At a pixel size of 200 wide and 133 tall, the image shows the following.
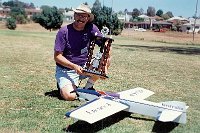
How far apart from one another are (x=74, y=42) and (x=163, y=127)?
2.94 metres

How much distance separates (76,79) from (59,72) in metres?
0.43

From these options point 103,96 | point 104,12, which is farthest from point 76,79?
point 104,12

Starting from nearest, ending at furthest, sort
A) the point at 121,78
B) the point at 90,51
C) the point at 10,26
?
1. the point at 90,51
2. the point at 121,78
3. the point at 10,26

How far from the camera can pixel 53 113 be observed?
702 centimetres

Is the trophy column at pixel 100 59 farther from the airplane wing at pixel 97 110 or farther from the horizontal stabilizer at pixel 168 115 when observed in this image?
the horizontal stabilizer at pixel 168 115

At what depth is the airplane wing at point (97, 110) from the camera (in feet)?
18.4

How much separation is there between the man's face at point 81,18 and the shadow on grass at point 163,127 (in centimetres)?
279

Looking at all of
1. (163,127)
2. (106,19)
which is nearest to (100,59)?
(163,127)

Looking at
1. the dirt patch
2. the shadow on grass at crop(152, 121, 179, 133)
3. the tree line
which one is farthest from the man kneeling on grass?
the tree line

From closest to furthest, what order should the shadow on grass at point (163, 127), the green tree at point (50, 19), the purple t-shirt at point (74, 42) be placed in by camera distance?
the shadow on grass at point (163, 127), the purple t-shirt at point (74, 42), the green tree at point (50, 19)

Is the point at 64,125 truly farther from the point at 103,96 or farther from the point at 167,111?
the point at 167,111

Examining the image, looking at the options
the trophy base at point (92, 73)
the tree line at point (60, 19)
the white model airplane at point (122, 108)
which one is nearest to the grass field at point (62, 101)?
the white model airplane at point (122, 108)

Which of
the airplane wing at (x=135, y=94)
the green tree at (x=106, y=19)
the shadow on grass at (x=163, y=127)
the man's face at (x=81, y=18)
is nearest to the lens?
the shadow on grass at (x=163, y=127)

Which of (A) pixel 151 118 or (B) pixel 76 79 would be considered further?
(B) pixel 76 79
